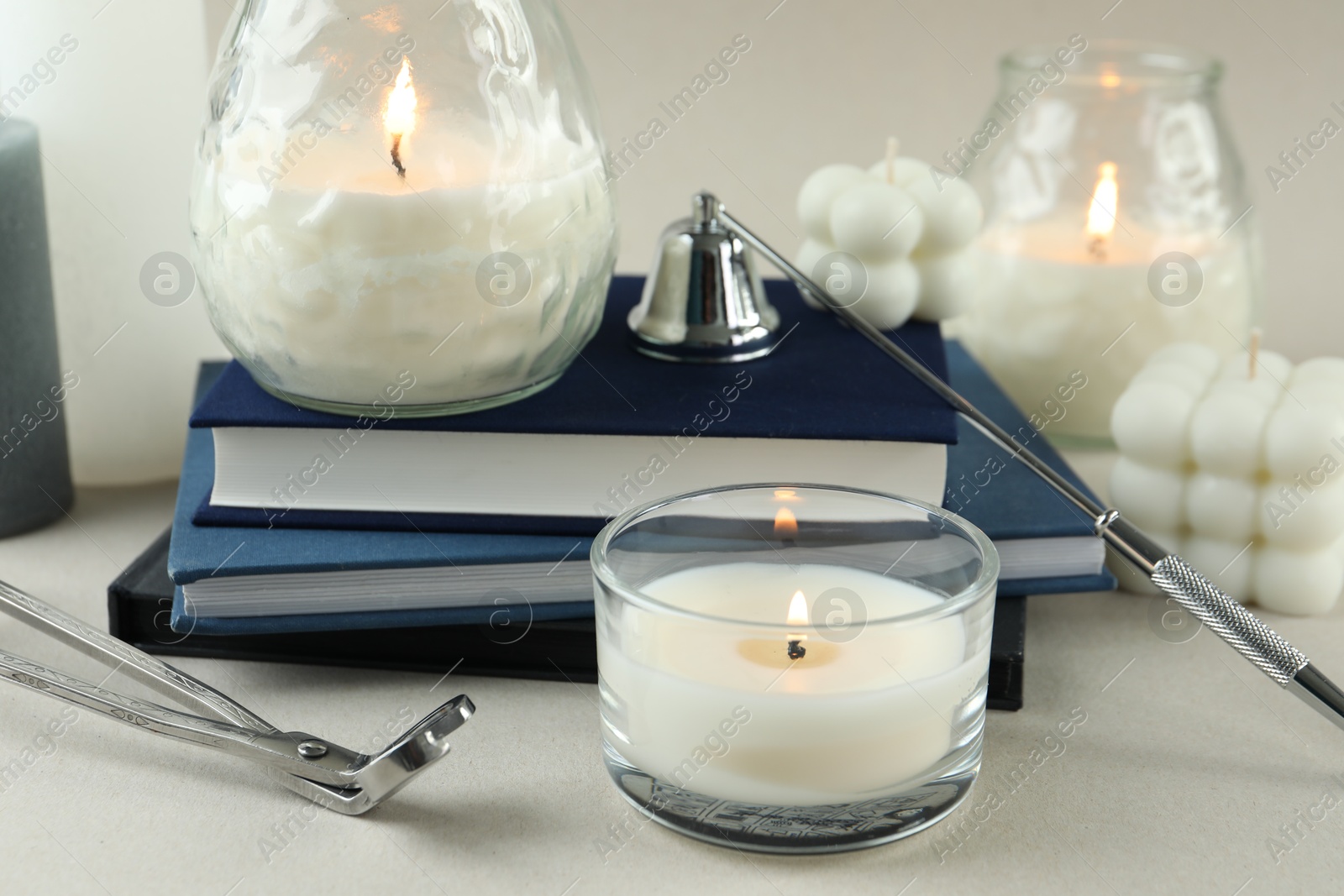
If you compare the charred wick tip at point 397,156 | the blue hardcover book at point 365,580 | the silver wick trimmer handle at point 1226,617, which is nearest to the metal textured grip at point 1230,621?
the silver wick trimmer handle at point 1226,617

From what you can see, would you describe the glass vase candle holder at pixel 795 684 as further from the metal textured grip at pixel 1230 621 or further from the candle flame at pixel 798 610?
the metal textured grip at pixel 1230 621

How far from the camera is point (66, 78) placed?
745 mm

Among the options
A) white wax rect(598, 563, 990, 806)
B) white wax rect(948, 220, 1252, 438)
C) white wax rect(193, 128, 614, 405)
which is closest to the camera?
white wax rect(598, 563, 990, 806)

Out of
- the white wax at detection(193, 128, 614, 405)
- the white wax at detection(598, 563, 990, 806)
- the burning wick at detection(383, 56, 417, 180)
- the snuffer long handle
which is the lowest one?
the snuffer long handle

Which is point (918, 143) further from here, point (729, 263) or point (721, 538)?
point (721, 538)

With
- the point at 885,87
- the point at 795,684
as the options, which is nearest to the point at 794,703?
the point at 795,684

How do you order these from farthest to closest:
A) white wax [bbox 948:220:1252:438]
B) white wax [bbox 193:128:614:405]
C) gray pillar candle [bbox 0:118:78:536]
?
white wax [bbox 948:220:1252:438]
gray pillar candle [bbox 0:118:78:536]
white wax [bbox 193:128:614:405]

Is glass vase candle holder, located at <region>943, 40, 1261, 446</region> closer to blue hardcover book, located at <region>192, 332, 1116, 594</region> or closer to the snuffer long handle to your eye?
blue hardcover book, located at <region>192, 332, 1116, 594</region>

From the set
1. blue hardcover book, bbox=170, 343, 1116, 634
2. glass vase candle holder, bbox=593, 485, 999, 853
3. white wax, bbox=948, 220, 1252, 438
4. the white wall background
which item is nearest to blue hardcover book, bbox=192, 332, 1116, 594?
blue hardcover book, bbox=170, 343, 1116, 634

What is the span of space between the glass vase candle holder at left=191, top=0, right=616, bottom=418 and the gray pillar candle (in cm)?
17

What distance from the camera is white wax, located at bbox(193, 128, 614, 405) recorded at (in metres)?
0.55

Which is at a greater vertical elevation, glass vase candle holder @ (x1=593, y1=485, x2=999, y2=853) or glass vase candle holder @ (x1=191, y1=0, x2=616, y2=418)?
glass vase candle holder @ (x1=191, y1=0, x2=616, y2=418)

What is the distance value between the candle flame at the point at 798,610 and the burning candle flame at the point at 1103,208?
47cm

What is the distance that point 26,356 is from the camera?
732 mm
